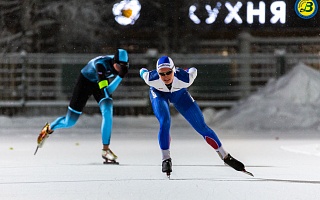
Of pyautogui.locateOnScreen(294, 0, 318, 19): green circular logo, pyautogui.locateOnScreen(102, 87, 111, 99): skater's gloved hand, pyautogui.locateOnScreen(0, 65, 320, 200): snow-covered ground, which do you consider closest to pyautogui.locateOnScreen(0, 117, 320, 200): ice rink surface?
pyautogui.locateOnScreen(0, 65, 320, 200): snow-covered ground

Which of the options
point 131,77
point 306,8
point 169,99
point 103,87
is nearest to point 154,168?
point 169,99

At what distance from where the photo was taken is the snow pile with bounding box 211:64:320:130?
15.3m

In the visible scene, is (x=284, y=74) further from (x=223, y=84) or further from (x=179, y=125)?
(x=179, y=125)

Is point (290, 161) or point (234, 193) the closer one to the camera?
point (234, 193)

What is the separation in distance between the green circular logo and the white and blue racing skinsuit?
13.8 meters

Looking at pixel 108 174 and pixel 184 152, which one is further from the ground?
pixel 108 174

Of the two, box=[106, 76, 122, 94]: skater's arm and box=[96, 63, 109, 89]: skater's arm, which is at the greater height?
box=[96, 63, 109, 89]: skater's arm

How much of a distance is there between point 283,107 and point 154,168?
7.96 meters

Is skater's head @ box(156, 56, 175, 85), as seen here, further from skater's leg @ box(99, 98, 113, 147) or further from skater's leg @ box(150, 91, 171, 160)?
skater's leg @ box(99, 98, 113, 147)

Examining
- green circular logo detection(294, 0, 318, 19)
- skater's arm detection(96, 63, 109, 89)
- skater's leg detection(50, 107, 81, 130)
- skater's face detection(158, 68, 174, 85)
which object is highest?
skater's face detection(158, 68, 174, 85)

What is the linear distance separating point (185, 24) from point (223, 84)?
2.96 meters

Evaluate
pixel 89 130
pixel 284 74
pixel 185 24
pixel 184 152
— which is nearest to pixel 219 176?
pixel 184 152

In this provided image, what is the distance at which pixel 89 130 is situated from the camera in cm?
1499

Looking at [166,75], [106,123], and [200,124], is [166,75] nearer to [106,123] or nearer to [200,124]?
[200,124]
